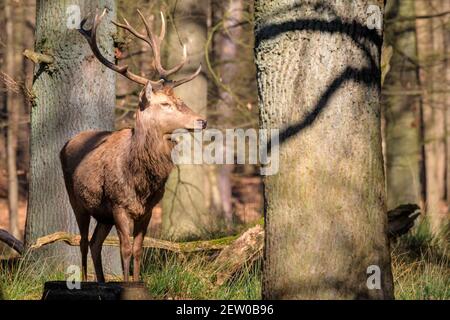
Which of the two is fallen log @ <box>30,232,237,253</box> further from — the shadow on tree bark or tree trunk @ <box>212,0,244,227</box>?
the shadow on tree bark

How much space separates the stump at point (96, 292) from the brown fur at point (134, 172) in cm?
148

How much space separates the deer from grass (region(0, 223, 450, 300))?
376mm

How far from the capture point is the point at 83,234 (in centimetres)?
850

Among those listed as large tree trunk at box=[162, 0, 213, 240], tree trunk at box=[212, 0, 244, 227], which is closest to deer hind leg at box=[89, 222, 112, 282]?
tree trunk at box=[212, 0, 244, 227]

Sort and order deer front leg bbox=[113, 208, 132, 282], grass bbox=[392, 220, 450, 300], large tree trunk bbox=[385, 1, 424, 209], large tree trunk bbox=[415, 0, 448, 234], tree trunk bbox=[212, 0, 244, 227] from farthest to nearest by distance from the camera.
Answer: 1. large tree trunk bbox=[415, 0, 448, 234]
2. large tree trunk bbox=[385, 1, 424, 209]
3. tree trunk bbox=[212, 0, 244, 227]
4. deer front leg bbox=[113, 208, 132, 282]
5. grass bbox=[392, 220, 450, 300]

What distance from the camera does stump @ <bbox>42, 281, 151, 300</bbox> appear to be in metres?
6.05

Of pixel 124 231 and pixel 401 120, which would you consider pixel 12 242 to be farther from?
pixel 401 120

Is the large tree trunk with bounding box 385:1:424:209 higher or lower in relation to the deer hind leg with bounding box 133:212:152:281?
higher

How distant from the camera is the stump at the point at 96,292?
238 inches

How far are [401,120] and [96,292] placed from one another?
10344 mm

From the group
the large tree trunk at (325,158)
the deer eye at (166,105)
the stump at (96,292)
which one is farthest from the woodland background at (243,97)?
the large tree trunk at (325,158)

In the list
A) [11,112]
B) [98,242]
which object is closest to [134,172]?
[98,242]

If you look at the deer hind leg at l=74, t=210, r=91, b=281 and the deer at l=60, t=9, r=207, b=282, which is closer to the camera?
the deer at l=60, t=9, r=207, b=282

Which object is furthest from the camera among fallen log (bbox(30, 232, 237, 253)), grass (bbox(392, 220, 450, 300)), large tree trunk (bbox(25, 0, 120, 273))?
large tree trunk (bbox(25, 0, 120, 273))
